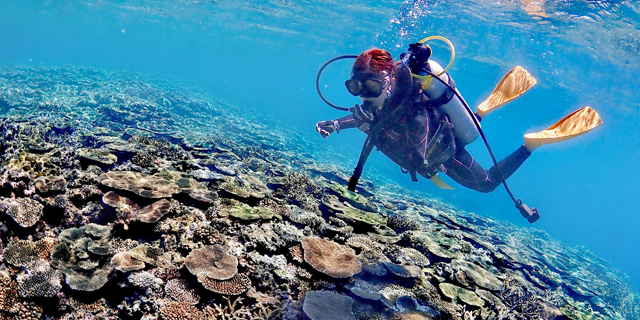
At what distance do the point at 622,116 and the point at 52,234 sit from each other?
46432 mm

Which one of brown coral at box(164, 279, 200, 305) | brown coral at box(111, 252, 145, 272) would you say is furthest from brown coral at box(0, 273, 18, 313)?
brown coral at box(164, 279, 200, 305)

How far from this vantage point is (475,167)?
22.3ft

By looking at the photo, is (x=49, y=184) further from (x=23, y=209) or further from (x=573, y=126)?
(x=573, y=126)

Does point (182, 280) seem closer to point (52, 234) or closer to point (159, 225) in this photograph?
point (159, 225)

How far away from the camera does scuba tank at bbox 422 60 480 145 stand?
224 inches

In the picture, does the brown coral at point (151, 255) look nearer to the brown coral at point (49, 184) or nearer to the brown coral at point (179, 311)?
the brown coral at point (179, 311)

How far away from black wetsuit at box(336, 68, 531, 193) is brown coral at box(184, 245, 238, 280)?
3.37m

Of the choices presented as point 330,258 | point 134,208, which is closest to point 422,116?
point 330,258

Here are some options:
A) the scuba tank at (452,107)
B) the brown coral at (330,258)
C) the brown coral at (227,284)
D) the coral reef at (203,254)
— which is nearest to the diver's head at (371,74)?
the scuba tank at (452,107)

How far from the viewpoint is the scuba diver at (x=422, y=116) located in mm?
4836

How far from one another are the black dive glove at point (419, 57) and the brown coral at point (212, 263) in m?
4.72

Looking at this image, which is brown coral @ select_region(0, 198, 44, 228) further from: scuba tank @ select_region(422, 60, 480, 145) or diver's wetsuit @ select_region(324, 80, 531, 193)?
scuba tank @ select_region(422, 60, 480, 145)

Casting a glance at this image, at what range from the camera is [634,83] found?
22297 mm

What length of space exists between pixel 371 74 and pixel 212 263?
3671 mm
